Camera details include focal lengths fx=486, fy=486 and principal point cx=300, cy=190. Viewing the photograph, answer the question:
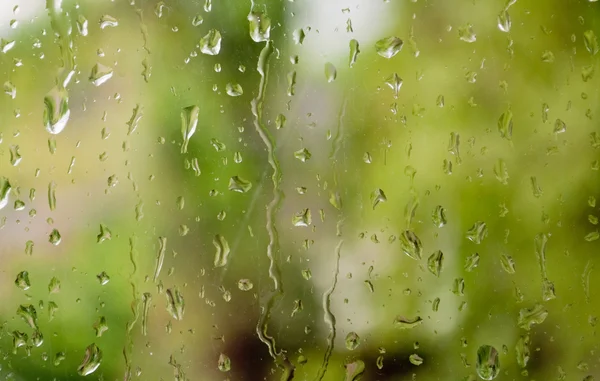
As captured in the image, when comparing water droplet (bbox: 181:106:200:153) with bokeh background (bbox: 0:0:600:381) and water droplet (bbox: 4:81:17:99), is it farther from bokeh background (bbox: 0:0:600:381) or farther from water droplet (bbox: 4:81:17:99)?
water droplet (bbox: 4:81:17:99)

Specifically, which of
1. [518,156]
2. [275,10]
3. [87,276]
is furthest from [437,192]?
[87,276]

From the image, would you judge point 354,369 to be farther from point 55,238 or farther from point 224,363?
point 55,238

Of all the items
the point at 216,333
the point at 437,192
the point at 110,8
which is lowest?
the point at 216,333

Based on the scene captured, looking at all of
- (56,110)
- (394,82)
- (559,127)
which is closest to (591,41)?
(559,127)

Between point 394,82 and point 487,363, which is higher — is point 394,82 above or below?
above

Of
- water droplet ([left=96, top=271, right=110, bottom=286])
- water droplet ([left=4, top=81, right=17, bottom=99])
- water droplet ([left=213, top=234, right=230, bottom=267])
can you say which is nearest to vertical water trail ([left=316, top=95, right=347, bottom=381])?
water droplet ([left=213, top=234, right=230, bottom=267])

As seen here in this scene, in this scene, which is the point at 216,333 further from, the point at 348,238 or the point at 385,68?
the point at 385,68
